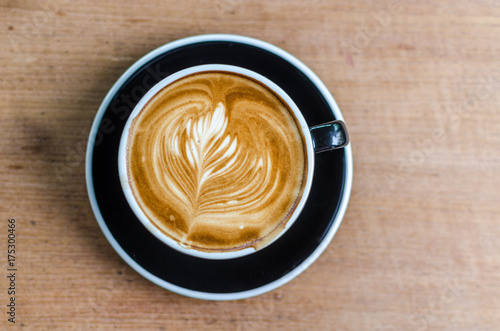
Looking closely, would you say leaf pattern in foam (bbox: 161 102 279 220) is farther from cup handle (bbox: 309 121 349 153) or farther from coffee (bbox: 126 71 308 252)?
cup handle (bbox: 309 121 349 153)

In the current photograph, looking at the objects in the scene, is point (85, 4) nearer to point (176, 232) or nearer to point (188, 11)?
point (188, 11)

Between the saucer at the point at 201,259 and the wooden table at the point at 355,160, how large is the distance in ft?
0.43

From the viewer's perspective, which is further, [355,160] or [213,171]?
[355,160]

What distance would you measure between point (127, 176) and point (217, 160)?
0.77 feet

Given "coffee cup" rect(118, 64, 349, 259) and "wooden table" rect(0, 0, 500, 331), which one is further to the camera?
"wooden table" rect(0, 0, 500, 331)

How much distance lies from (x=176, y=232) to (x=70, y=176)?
0.42 meters

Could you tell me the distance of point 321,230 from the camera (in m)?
1.06

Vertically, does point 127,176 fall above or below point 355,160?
above

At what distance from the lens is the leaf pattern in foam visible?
0.98 meters

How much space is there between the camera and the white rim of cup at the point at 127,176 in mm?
931

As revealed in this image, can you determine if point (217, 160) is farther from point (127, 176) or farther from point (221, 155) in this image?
point (127, 176)

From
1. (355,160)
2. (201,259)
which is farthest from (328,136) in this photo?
A: (201,259)

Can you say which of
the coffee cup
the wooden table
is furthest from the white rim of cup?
the wooden table

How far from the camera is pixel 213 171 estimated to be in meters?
0.99
